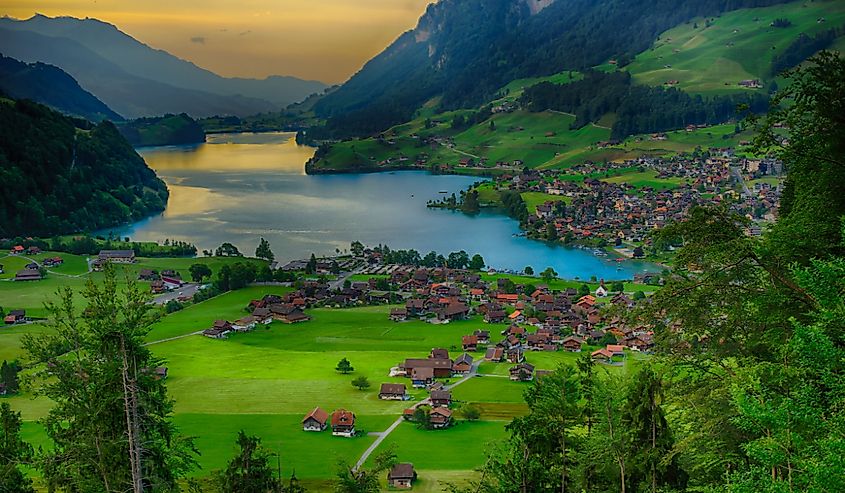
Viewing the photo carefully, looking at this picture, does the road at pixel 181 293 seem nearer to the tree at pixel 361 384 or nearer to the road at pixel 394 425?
the tree at pixel 361 384

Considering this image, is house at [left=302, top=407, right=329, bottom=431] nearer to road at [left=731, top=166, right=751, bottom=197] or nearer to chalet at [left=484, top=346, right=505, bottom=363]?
chalet at [left=484, top=346, right=505, bottom=363]

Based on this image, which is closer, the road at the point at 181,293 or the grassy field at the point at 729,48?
the road at the point at 181,293

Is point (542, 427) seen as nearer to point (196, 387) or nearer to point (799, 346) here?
point (799, 346)

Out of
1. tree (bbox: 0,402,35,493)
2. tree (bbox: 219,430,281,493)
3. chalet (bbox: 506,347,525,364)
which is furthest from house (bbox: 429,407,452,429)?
tree (bbox: 0,402,35,493)

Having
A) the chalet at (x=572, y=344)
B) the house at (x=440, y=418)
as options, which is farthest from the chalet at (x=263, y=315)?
the house at (x=440, y=418)

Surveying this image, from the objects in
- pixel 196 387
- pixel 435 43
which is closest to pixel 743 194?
pixel 196 387

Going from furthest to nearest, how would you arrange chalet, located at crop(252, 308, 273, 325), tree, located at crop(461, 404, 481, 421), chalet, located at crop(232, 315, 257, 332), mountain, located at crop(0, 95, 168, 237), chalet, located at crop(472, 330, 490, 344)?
mountain, located at crop(0, 95, 168, 237)
chalet, located at crop(252, 308, 273, 325)
chalet, located at crop(232, 315, 257, 332)
chalet, located at crop(472, 330, 490, 344)
tree, located at crop(461, 404, 481, 421)
